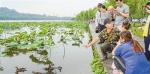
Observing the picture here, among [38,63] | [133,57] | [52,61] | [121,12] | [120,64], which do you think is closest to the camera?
[133,57]

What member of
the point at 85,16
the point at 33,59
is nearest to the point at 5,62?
the point at 33,59

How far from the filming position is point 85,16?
8088 centimetres

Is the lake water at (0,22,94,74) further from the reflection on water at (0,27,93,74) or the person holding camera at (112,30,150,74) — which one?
the person holding camera at (112,30,150,74)

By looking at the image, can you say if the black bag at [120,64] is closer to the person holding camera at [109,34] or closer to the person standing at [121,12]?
the person holding camera at [109,34]

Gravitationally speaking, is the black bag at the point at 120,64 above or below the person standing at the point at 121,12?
below

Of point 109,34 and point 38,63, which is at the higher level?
point 109,34

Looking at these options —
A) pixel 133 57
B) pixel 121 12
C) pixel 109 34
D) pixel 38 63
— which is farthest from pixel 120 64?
pixel 38 63

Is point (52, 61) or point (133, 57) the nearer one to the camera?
point (133, 57)

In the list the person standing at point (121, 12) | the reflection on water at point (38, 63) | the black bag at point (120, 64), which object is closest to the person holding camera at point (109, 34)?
the person standing at point (121, 12)

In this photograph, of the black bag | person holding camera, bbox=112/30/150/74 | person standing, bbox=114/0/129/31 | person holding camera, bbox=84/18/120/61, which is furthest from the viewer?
person standing, bbox=114/0/129/31

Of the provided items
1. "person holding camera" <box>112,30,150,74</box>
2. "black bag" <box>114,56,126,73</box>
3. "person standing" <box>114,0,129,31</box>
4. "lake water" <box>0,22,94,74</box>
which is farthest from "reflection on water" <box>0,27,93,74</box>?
"person holding camera" <box>112,30,150,74</box>

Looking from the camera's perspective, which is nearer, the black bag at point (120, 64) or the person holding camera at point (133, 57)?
the person holding camera at point (133, 57)

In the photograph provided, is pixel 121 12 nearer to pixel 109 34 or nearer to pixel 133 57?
pixel 109 34

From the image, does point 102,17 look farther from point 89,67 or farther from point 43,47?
point 43,47
